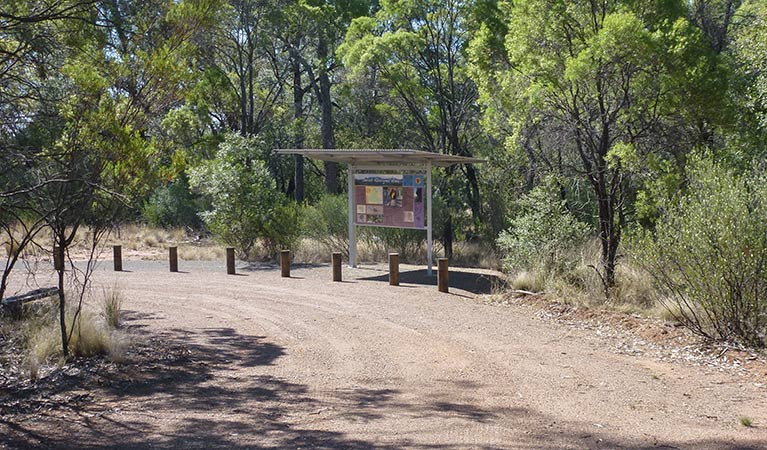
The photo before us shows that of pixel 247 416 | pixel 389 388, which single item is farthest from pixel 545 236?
pixel 247 416

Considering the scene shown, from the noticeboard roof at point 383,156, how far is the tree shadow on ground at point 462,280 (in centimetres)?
281

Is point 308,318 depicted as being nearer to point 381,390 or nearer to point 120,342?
point 120,342

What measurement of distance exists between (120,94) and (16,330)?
3655mm

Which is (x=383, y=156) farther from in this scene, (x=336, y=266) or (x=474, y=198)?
(x=474, y=198)

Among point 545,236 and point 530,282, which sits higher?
point 545,236

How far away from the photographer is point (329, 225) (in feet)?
81.3

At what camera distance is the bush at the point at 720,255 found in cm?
1079

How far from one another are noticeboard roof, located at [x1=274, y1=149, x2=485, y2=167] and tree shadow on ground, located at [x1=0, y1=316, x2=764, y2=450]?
9289mm

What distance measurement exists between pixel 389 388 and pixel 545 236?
10022mm

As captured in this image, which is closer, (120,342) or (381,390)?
(381,390)

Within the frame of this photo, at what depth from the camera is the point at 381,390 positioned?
28.0 ft

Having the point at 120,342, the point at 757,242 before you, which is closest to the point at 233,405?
the point at 120,342

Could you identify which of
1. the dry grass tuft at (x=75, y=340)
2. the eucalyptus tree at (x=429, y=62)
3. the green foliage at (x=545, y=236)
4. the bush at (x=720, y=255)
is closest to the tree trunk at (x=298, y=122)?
the eucalyptus tree at (x=429, y=62)

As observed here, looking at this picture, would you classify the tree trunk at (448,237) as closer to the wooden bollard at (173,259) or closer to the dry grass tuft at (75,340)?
the wooden bollard at (173,259)
